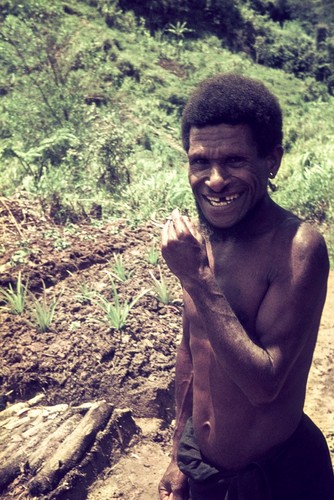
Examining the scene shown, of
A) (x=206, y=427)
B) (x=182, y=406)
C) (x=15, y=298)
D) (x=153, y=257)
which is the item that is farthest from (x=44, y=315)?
(x=206, y=427)

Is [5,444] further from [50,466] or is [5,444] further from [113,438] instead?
[113,438]

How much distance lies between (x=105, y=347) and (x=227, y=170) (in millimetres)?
2114

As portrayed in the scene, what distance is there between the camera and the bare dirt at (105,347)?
3.33m

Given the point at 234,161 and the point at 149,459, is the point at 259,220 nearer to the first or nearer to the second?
the point at 234,161

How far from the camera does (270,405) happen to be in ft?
5.93

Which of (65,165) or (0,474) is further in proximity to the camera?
(65,165)

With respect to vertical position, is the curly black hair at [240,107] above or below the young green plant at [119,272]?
above

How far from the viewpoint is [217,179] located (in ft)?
5.67

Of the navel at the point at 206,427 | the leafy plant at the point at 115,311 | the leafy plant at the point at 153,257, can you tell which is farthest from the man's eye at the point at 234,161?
the leafy plant at the point at 153,257

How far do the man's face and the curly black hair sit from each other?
21mm

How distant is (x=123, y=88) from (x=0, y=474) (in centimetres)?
849

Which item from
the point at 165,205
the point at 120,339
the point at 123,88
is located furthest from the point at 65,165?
the point at 123,88

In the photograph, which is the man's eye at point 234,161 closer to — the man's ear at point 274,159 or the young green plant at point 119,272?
the man's ear at point 274,159

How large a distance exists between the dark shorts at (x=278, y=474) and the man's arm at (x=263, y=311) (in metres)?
0.33
